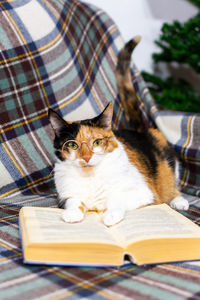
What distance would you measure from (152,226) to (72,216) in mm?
213

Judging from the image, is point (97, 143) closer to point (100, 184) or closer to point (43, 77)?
point (100, 184)

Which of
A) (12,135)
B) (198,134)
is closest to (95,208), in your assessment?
(12,135)

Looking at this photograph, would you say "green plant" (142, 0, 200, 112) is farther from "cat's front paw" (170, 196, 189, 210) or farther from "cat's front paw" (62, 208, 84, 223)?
"cat's front paw" (62, 208, 84, 223)

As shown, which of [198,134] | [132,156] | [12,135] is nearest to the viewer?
[132,156]

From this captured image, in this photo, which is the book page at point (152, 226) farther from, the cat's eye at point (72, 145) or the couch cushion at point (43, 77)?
the couch cushion at point (43, 77)

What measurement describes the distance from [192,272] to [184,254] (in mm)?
55

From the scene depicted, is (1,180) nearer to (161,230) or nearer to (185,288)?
(161,230)

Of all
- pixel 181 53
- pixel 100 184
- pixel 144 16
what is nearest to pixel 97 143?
pixel 100 184

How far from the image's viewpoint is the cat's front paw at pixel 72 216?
2.94 ft

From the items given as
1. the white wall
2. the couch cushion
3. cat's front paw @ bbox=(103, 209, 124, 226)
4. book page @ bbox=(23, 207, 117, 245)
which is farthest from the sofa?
the white wall

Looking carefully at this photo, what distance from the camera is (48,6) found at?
1.46m

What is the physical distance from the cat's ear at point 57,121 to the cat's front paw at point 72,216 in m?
0.25

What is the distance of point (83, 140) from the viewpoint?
995 mm

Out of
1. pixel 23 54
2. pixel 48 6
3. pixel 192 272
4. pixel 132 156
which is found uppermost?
pixel 48 6
